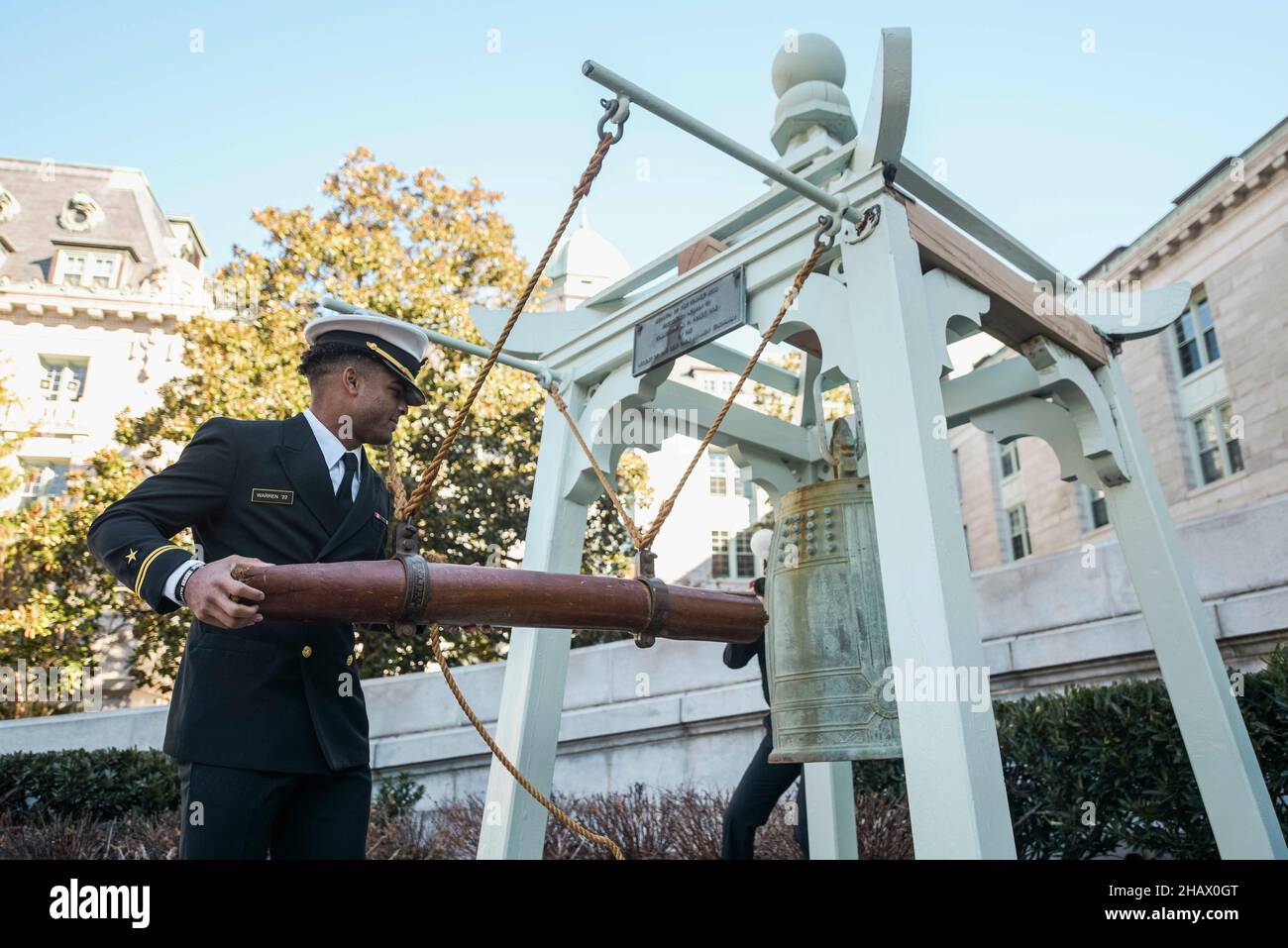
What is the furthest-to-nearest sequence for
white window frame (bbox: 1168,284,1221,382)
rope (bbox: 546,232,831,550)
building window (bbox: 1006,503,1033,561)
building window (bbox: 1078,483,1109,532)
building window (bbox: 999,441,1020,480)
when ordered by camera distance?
building window (bbox: 999,441,1020,480) < building window (bbox: 1006,503,1033,561) < building window (bbox: 1078,483,1109,532) < white window frame (bbox: 1168,284,1221,382) < rope (bbox: 546,232,831,550)

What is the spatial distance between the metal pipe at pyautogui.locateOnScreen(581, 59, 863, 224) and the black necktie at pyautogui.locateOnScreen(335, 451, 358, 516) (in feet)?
4.80

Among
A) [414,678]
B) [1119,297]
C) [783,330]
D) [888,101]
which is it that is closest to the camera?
[888,101]

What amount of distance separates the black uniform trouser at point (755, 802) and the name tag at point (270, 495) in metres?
3.58

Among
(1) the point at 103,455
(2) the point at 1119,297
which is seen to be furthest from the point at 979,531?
(2) the point at 1119,297

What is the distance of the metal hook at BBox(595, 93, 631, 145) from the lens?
3.15 m

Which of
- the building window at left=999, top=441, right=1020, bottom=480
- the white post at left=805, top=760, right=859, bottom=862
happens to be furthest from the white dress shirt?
the building window at left=999, top=441, right=1020, bottom=480

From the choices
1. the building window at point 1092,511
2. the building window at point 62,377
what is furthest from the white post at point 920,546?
the building window at point 62,377

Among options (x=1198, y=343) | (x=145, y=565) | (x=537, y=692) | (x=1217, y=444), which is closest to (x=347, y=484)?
(x=145, y=565)

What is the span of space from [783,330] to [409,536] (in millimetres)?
2170

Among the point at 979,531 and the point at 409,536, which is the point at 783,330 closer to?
the point at 409,536

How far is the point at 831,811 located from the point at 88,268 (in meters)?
37.0

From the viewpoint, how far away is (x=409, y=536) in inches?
104

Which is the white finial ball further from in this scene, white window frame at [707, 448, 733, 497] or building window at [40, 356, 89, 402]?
white window frame at [707, 448, 733, 497]
